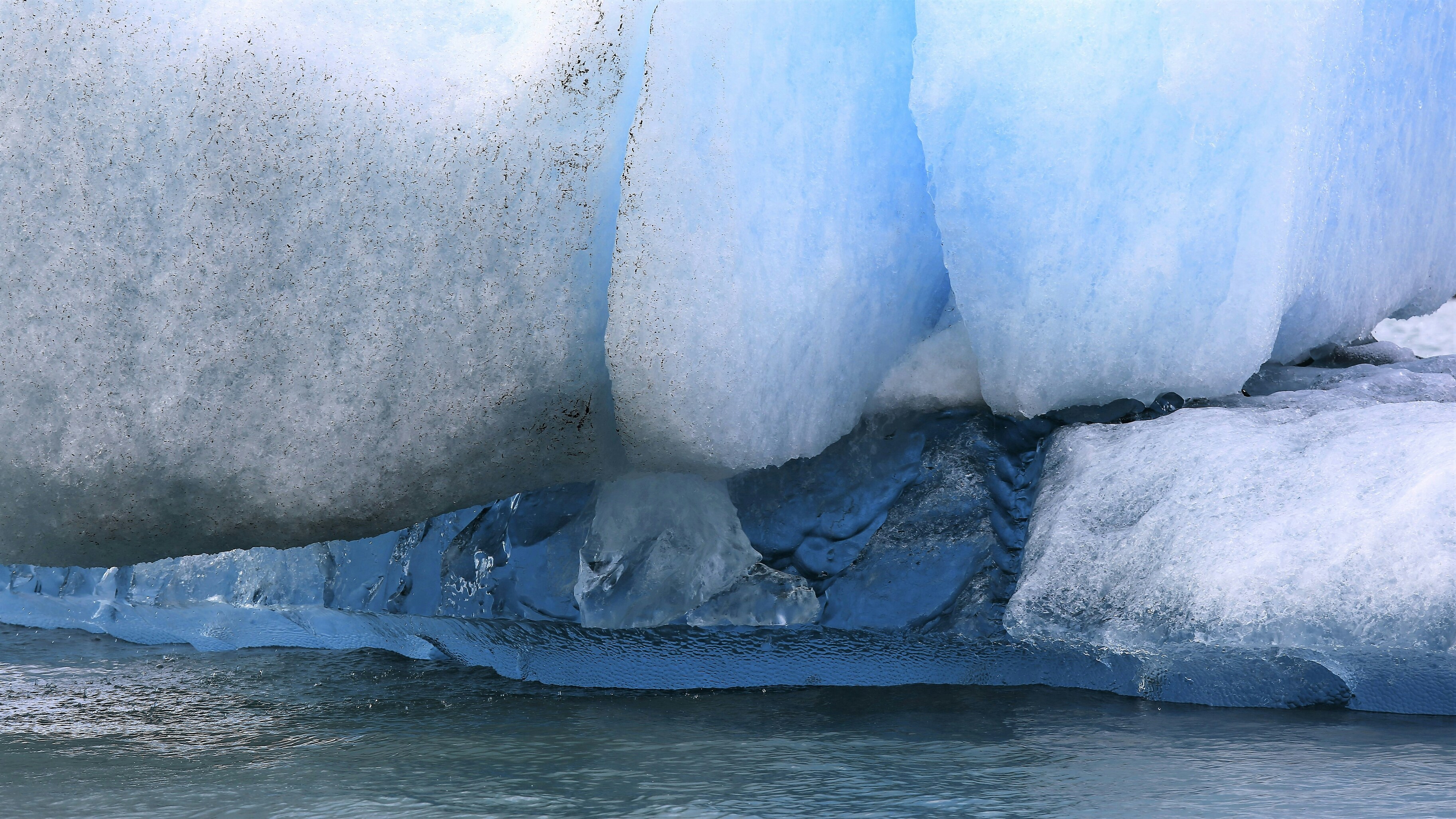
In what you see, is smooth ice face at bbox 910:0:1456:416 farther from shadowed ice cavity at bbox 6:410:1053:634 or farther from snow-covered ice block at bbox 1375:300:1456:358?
snow-covered ice block at bbox 1375:300:1456:358

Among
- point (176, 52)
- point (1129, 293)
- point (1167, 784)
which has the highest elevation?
point (176, 52)

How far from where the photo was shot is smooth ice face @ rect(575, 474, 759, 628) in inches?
85.0

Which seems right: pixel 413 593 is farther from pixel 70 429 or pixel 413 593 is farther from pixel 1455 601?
pixel 1455 601

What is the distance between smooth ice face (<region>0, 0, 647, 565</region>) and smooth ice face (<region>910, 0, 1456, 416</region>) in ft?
1.91

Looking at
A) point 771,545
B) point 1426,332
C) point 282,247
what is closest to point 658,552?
point 771,545

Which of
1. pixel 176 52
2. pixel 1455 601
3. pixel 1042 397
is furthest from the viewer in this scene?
pixel 1042 397

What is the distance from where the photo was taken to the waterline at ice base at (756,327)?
64.8 inches

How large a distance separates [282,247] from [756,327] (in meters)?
0.70

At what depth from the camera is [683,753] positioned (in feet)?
4.87

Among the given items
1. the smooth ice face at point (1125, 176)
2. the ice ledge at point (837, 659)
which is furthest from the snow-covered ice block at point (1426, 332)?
the ice ledge at point (837, 659)

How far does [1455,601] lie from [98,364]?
1866 millimetres

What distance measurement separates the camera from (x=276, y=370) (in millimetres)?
1725

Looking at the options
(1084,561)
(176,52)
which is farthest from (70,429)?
(1084,561)

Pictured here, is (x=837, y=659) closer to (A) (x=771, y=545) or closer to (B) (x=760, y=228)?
(A) (x=771, y=545)
